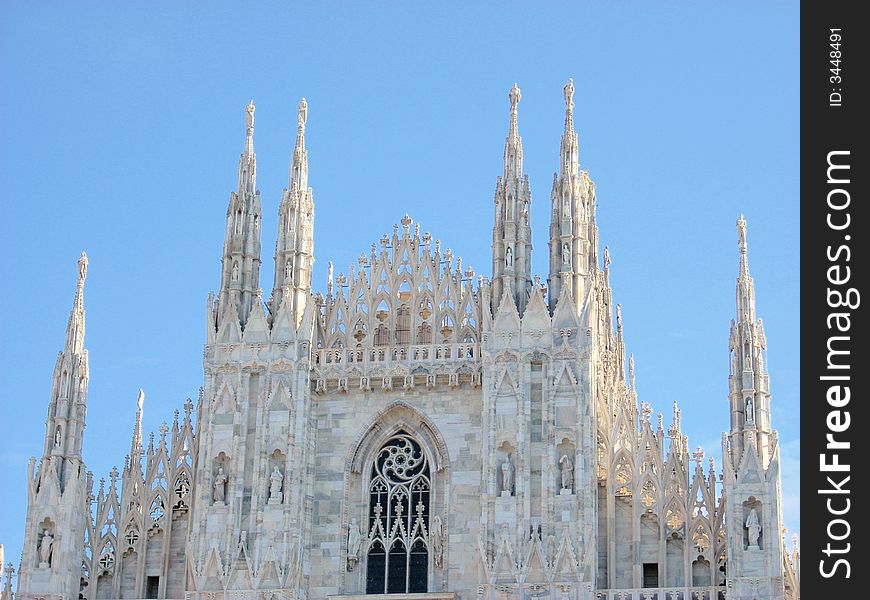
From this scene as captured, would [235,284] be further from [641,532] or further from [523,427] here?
[641,532]

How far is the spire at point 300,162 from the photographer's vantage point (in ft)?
127

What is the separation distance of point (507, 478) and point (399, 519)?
256cm

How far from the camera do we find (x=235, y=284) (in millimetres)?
37688

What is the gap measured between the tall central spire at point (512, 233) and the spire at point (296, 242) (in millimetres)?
4009

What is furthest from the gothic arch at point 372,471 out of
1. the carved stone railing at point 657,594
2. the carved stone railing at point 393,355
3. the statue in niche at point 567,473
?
the carved stone railing at point 657,594

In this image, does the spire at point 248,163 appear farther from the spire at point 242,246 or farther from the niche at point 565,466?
the niche at point 565,466

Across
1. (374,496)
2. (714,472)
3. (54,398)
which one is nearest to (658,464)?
(714,472)

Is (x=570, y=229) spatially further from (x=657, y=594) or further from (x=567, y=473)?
(x=657, y=594)

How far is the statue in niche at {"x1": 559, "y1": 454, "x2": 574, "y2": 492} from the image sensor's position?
34562 millimetres

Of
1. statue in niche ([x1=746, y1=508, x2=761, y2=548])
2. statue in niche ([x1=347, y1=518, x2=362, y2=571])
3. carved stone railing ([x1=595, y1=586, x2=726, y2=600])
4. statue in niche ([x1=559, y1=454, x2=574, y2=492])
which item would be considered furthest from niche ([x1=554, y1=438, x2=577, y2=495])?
statue in niche ([x1=347, y1=518, x2=362, y2=571])
